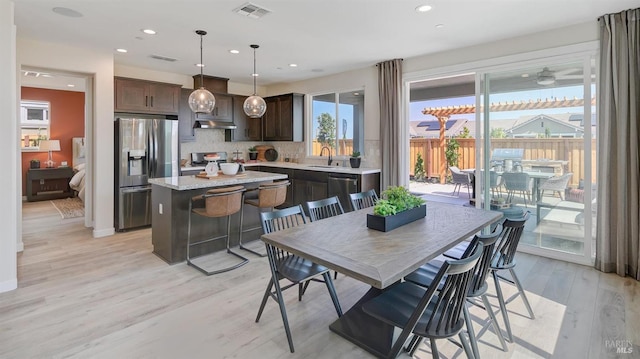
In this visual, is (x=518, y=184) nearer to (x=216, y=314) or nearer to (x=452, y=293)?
(x=452, y=293)

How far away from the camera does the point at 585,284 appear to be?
3311 millimetres

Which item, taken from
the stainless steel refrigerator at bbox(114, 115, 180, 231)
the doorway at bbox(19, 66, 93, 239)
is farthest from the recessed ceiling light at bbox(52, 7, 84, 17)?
the doorway at bbox(19, 66, 93, 239)

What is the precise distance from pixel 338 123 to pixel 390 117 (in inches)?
57.0

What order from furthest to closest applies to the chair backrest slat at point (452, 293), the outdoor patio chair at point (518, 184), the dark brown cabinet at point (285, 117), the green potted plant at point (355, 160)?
1. the dark brown cabinet at point (285, 117)
2. the green potted plant at point (355, 160)
3. the outdoor patio chair at point (518, 184)
4. the chair backrest slat at point (452, 293)

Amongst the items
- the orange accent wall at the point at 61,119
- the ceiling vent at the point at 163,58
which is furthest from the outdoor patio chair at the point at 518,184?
A: the orange accent wall at the point at 61,119

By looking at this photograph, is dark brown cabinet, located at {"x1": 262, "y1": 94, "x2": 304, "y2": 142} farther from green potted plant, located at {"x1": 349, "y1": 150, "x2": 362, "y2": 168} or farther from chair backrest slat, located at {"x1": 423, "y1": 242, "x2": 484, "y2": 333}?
chair backrest slat, located at {"x1": 423, "y1": 242, "x2": 484, "y2": 333}

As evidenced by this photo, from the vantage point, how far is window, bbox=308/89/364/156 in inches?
249

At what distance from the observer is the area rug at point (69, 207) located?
643 centimetres

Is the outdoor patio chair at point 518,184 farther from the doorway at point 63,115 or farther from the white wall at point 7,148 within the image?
the doorway at point 63,115

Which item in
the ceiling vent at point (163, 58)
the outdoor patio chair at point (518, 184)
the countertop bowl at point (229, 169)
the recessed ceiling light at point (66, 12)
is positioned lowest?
the outdoor patio chair at point (518, 184)

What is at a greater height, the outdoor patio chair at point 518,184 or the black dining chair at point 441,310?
the outdoor patio chair at point 518,184

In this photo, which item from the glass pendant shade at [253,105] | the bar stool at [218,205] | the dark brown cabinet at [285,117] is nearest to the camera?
the bar stool at [218,205]

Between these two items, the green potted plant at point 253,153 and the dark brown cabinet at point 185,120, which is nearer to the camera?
the dark brown cabinet at point 185,120

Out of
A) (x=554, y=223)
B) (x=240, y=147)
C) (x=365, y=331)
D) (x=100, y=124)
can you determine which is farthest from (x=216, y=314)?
(x=240, y=147)
